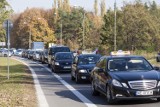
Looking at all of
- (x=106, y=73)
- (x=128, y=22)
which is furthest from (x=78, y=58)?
(x=128, y=22)

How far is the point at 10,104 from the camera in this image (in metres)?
13.1

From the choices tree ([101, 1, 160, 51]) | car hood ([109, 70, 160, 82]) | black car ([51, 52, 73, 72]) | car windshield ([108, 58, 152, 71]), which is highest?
tree ([101, 1, 160, 51])

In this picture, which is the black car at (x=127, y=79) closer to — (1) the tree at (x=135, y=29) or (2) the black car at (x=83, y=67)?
(2) the black car at (x=83, y=67)

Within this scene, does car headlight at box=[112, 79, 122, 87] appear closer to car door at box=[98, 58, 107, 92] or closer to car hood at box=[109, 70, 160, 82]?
car hood at box=[109, 70, 160, 82]

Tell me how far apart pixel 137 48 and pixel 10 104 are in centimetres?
5015

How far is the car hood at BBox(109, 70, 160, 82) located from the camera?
12.8 metres

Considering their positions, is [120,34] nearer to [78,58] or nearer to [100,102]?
[78,58]

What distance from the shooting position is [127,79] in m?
12.8

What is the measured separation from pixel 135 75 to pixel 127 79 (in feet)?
1.15

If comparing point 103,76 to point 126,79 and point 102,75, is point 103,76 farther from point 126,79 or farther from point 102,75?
point 126,79

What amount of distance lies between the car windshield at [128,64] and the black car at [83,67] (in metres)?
7.05

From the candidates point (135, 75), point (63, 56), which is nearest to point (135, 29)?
point (63, 56)

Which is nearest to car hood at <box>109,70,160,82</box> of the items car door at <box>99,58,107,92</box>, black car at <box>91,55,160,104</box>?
black car at <box>91,55,160,104</box>

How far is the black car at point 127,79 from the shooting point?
1265cm
